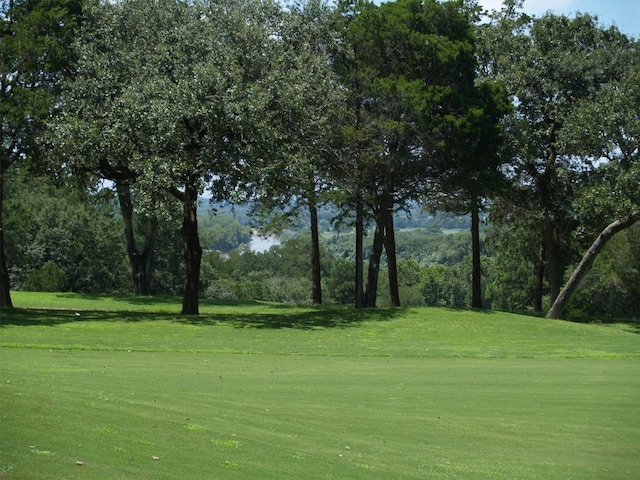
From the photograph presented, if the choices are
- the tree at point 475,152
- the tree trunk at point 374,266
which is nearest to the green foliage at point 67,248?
the tree trunk at point 374,266

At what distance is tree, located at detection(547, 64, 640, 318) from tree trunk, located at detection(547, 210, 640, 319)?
0.16 ft

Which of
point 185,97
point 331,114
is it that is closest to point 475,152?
point 331,114

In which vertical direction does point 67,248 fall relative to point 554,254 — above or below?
above

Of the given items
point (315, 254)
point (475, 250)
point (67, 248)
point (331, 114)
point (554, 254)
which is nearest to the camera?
point (331, 114)

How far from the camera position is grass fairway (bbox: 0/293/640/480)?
949cm

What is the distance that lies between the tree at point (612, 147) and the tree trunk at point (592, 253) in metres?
0.05

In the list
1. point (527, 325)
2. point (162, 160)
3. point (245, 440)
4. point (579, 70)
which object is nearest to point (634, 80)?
point (579, 70)

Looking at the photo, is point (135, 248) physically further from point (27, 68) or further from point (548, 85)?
point (548, 85)

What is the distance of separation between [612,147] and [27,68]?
27.1m

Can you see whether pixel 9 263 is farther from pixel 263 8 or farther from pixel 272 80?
pixel 272 80

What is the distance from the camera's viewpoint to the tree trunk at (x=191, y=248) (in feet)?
116

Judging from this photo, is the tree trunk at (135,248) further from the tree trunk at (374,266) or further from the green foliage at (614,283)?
the green foliage at (614,283)

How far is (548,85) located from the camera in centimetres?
4484

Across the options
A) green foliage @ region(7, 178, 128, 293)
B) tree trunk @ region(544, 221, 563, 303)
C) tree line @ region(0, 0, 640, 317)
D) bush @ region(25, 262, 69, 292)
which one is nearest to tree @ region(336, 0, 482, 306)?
tree line @ region(0, 0, 640, 317)
